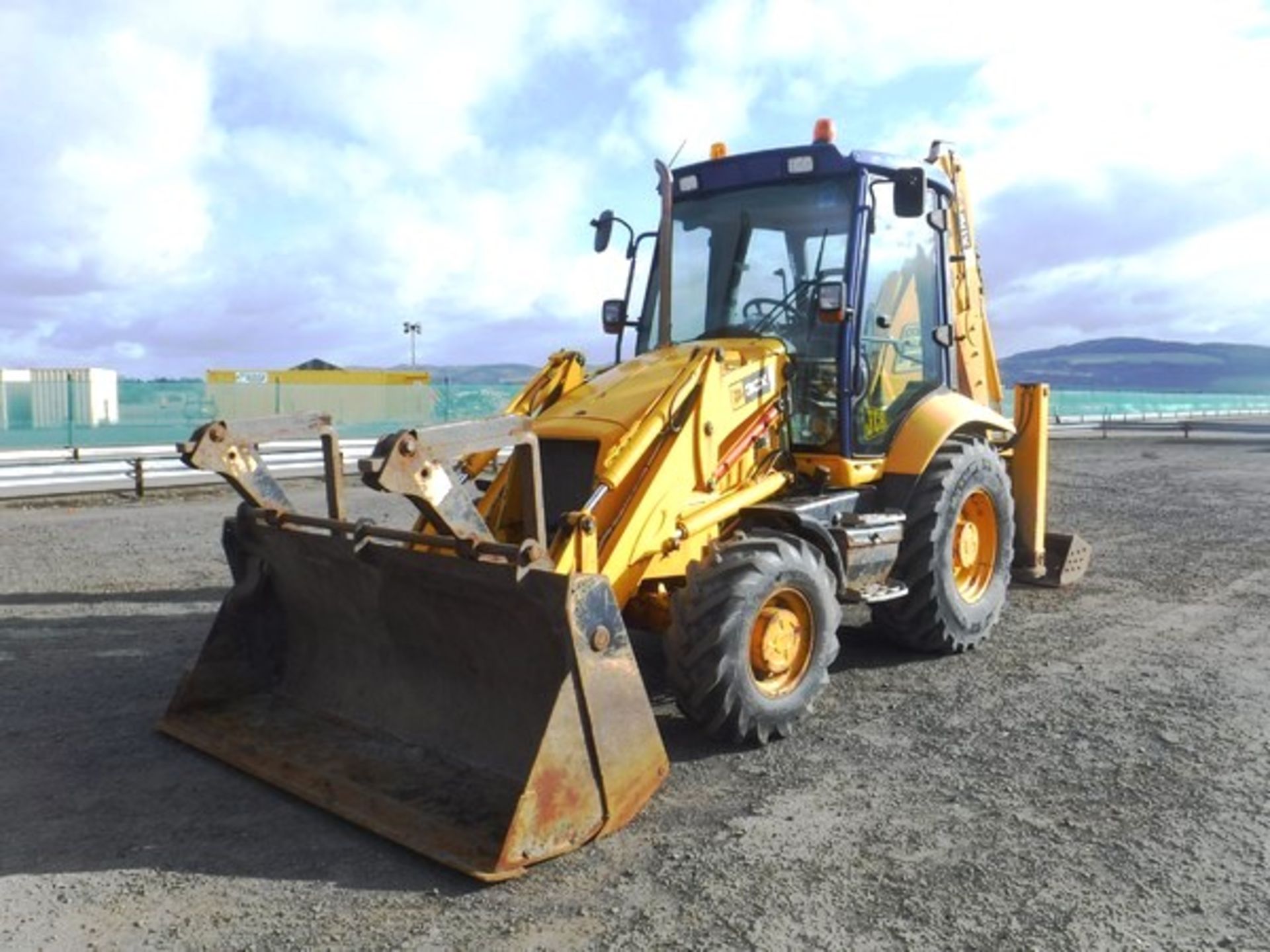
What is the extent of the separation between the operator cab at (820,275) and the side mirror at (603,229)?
20cm

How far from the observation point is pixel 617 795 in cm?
417

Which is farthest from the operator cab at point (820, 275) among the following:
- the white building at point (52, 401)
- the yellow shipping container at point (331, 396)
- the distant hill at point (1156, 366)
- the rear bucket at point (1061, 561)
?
the distant hill at point (1156, 366)

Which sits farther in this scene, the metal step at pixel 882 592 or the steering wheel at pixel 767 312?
the steering wheel at pixel 767 312

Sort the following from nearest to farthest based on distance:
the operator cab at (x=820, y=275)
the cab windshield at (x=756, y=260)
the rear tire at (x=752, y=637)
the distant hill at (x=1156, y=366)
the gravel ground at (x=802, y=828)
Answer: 1. the gravel ground at (x=802, y=828)
2. the rear tire at (x=752, y=637)
3. the operator cab at (x=820, y=275)
4. the cab windshield at (x=756, y=260)
5. the distant hill at (x=1156, y=366)

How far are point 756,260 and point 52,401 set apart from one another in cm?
1669

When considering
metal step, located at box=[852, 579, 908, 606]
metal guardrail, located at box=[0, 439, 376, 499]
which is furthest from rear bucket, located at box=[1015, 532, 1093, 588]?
metal guardrail, located at box=[0, 439, 376, 499]

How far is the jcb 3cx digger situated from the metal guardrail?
27.3ft

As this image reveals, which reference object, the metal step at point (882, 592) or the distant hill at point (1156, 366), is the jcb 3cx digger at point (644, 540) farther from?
the distant hill at point (1156, 366)

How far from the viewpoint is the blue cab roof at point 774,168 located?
6.26m

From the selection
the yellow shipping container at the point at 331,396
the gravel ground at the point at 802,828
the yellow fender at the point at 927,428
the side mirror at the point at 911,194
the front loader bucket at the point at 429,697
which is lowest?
the gravel ground at the point at 802,828

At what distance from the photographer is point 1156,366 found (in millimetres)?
116000

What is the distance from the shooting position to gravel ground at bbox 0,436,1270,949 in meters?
3.60

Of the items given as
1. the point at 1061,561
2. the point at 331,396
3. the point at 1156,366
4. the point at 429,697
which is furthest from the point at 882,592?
the point at 1156,366

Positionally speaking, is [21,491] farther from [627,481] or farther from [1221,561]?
[1221,561]
